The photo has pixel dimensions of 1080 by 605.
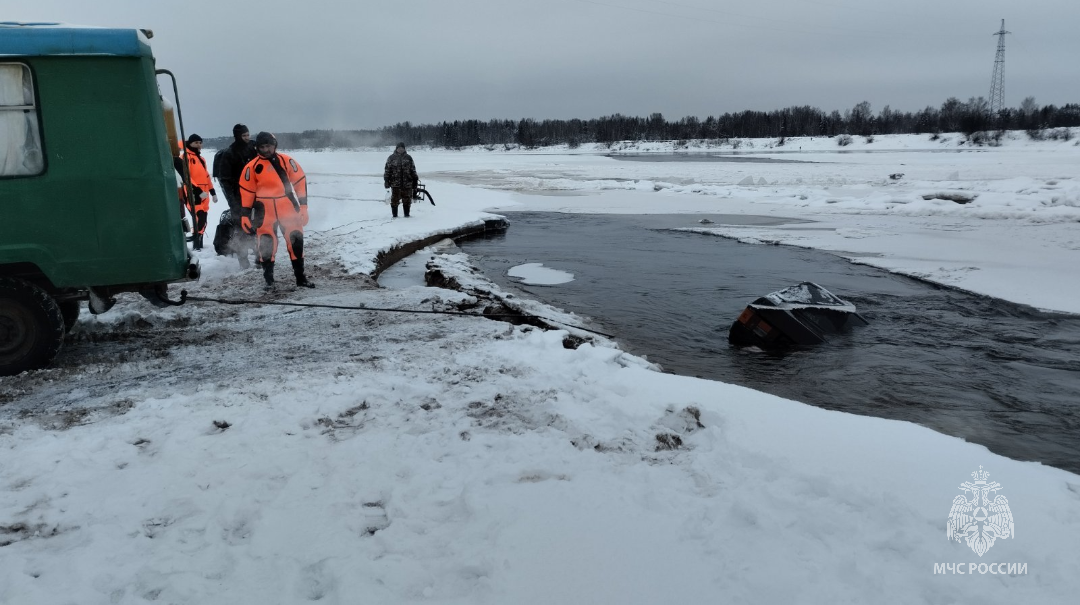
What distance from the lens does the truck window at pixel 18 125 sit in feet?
14.3

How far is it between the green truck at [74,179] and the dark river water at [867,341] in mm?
4714

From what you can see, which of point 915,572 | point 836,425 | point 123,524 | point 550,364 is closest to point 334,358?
point 550,364

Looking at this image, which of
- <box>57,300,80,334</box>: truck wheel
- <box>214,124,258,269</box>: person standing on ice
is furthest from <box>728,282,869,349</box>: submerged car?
<box>214,124,258,269</box>: person standing on ice

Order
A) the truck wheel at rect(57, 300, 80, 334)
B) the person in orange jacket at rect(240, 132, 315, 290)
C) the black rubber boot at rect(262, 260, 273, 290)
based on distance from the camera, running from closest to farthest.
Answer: the truck wheel at rect(57, 300, 80, 334) → the person in orange jacket at rect(240, 132, 315, 290) → the black rubber boot at rect(262, 260, 273, 290)

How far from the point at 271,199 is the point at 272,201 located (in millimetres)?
25

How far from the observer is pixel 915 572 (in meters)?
2.61

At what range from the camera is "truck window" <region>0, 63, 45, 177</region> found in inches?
172

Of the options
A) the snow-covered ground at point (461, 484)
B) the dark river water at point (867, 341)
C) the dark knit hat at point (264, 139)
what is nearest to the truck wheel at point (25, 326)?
the snow-covered ground at point (461, 484)

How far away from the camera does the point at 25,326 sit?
15.8 feet

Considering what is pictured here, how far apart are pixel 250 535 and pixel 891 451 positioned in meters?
3.50

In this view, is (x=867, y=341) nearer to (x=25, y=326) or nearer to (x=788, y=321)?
(x=788, y=321)

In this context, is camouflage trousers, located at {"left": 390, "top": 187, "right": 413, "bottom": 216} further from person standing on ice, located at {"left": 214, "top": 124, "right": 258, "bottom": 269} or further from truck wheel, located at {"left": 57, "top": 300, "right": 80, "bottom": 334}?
truck wheel, located at {"left": 57, "top": 300, "right": 80, "bottom": 334}

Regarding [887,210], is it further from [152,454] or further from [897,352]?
[152,454]


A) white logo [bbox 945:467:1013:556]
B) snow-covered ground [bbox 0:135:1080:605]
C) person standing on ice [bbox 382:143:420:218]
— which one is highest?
person standing on ice [bbox 382:143:420:218]
